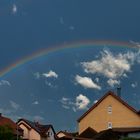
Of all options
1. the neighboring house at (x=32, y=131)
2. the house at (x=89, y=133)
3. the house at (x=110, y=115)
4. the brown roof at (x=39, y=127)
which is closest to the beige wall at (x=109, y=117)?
the house at (x=110, y=115)

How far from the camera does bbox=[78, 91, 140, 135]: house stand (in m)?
75.9

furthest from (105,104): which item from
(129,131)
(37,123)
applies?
(37,123)

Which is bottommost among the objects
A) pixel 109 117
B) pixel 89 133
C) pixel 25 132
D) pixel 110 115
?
pixel 89 133

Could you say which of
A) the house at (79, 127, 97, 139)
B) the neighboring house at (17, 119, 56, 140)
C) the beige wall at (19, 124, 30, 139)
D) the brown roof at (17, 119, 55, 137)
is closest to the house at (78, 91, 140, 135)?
the house at (79, 127, 97, 139)

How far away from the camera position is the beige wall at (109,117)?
76000 millimetres

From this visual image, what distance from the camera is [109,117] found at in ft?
259

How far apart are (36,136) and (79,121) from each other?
2389 centimetres

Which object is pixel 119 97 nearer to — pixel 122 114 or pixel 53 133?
pixel 122 114

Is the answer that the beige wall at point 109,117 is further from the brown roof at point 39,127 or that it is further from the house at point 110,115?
the brown roof at point 39,127

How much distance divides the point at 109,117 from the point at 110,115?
1.20 ft

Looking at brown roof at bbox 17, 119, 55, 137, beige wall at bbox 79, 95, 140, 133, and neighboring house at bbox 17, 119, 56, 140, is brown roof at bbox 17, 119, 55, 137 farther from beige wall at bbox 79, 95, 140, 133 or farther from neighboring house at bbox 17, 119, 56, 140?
beige wall at bbox 79, 95, 140, 133

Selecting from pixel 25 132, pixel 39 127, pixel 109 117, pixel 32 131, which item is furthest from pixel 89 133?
pixel 39 127

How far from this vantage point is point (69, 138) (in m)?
62.7

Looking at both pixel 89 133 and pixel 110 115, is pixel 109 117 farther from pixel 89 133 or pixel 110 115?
pixel 89 133
